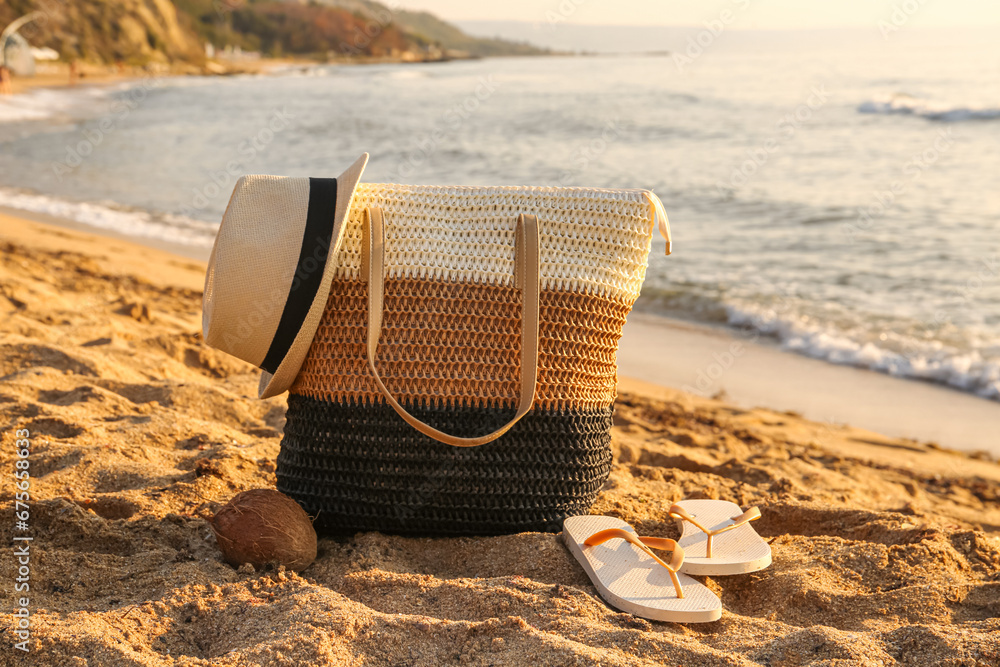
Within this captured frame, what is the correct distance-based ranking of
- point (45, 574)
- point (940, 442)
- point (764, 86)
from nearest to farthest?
point (45, 574)
point (940, 442)
point (764, 86)

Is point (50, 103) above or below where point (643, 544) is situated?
above

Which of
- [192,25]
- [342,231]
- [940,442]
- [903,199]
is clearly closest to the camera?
[342,231]

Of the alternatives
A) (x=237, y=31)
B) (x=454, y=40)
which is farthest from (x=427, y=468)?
(x=454, y=40)

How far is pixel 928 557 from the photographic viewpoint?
224 centimetres

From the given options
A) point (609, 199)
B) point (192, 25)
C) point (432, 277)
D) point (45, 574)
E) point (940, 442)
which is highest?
point (192, 25)

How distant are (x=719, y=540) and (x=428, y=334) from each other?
3.50 feet

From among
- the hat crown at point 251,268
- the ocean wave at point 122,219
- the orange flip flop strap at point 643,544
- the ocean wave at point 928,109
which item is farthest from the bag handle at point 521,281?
the ocean wave at point 928,109

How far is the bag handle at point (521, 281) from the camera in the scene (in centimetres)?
213

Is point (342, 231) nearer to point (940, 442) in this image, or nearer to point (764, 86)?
point (940, 442)

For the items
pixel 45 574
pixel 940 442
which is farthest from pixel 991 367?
pixel 45 574

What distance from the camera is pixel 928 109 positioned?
55.9 feet

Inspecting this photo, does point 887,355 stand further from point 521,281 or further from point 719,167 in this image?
point 719,167

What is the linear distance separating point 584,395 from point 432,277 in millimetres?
567

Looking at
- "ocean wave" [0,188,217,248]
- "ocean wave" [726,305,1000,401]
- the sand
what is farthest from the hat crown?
"ocean wave" [0,188,217,248]
